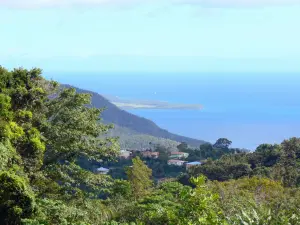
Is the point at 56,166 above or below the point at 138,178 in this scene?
above

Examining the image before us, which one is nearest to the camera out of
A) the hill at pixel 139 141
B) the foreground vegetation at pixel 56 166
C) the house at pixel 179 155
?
the foreground vegetation at pixel 56 166

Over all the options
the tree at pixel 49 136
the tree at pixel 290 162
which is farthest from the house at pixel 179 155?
the tree at pixel 49 136

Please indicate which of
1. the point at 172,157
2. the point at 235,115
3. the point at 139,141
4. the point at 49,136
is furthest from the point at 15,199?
the point at 235,115

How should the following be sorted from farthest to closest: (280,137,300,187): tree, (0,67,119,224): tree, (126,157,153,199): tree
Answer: (280,137,300,187): tree
(126,157,153,199): tree
(0,67,119,224): tree

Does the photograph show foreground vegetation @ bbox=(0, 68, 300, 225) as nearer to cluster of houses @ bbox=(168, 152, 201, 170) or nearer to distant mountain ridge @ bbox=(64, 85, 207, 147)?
cluster of houses @ bbox=(168, 152, 201, 170)

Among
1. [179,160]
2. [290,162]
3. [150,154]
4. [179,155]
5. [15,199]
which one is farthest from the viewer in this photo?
[179,155]

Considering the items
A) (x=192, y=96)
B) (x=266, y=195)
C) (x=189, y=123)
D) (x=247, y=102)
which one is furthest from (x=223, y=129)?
(x=266, y=195)

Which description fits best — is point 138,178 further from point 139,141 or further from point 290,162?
point 139,141

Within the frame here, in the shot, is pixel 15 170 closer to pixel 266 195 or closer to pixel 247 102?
pixel 266 195

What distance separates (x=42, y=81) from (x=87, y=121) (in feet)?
5.27

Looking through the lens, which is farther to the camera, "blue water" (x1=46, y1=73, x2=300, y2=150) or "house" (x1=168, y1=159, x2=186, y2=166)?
"blue water" (x1=46, y1=73, x2=300, y2=150)

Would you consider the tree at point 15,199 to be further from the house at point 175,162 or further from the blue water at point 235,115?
→ the blue water at point 235,115

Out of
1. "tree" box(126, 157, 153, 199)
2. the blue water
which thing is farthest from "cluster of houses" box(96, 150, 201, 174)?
the blue water

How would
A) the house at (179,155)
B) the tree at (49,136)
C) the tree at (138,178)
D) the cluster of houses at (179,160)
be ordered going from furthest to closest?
1. the house at (179,155)
2. the cluster of houses at (179,160)
3. the tree at (138,178)
4. the tree at (49,136)
